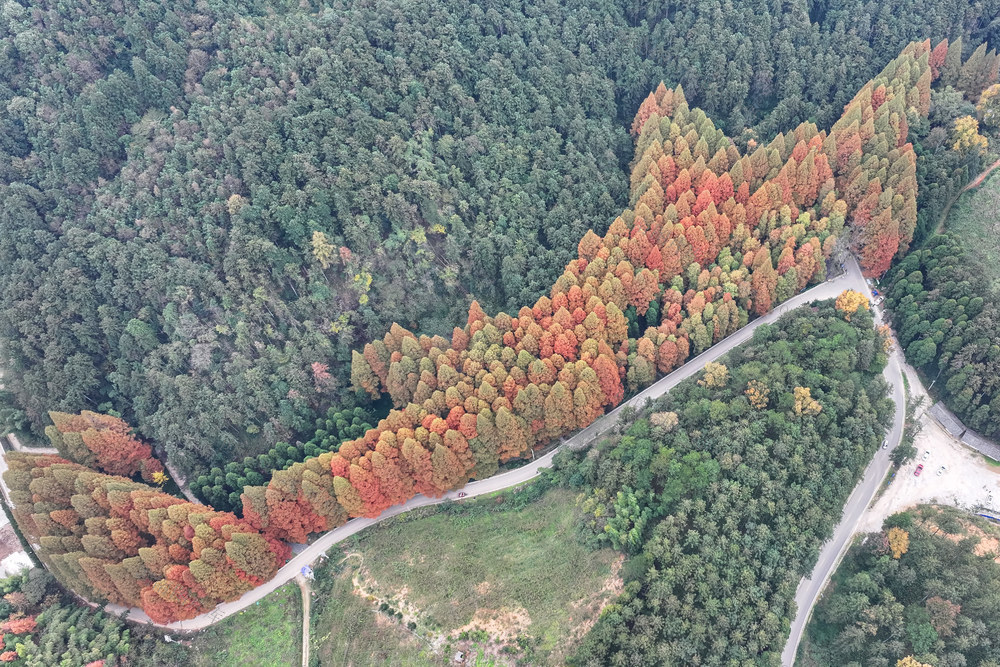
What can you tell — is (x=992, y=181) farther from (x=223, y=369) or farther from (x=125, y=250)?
(x=125, y=250)

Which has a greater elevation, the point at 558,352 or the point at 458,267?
the point at 458,267

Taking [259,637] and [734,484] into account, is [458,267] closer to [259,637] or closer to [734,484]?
[734,484]

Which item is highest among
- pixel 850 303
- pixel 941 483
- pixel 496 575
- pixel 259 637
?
pixel 850 303

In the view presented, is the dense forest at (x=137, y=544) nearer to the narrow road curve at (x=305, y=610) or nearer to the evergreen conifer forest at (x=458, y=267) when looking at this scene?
the evergreen conifer forest at (x=458, y=267)

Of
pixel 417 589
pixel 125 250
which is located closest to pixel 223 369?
pixel 125 250

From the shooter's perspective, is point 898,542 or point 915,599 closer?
point 915,599

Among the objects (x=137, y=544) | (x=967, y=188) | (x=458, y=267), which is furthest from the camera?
(x=458, y=267)

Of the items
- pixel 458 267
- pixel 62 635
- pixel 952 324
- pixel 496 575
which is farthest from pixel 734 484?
pixel 62 635
